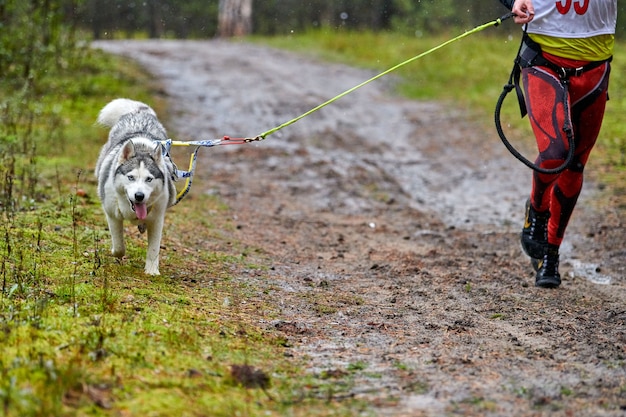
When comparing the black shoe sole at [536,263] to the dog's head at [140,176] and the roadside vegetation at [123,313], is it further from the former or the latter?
the dog's head at [140,176]

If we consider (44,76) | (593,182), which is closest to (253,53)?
(44,76)

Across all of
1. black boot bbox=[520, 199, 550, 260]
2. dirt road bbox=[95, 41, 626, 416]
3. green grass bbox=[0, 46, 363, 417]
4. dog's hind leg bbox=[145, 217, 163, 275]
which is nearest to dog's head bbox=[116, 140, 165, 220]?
dog's hind leg bbox=[145, 217, 163, 275]

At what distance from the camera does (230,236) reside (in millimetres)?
6863

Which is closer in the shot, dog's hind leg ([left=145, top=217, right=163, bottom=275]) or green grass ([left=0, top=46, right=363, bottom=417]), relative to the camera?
green grass ([left=0, top=46, right=363, bottom=417])

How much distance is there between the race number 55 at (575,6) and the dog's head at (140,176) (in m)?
2.82

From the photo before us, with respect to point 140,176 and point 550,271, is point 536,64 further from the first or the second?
point 140,176

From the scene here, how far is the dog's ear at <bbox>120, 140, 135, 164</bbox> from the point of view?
4.98 metres

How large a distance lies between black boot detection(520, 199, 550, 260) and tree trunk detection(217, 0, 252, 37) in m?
21.6

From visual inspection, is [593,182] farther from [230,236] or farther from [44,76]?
[44,76]

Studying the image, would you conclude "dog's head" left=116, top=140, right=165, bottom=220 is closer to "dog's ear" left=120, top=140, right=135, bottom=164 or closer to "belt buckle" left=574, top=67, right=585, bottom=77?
"dog's ear" left=120, top=140, right=135, bottom=164

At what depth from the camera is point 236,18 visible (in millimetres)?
26094

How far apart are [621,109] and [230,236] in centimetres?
803

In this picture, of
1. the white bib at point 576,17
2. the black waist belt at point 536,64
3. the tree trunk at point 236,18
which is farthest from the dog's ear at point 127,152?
the tree trunk at point 236,18

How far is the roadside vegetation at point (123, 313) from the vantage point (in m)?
3.07
